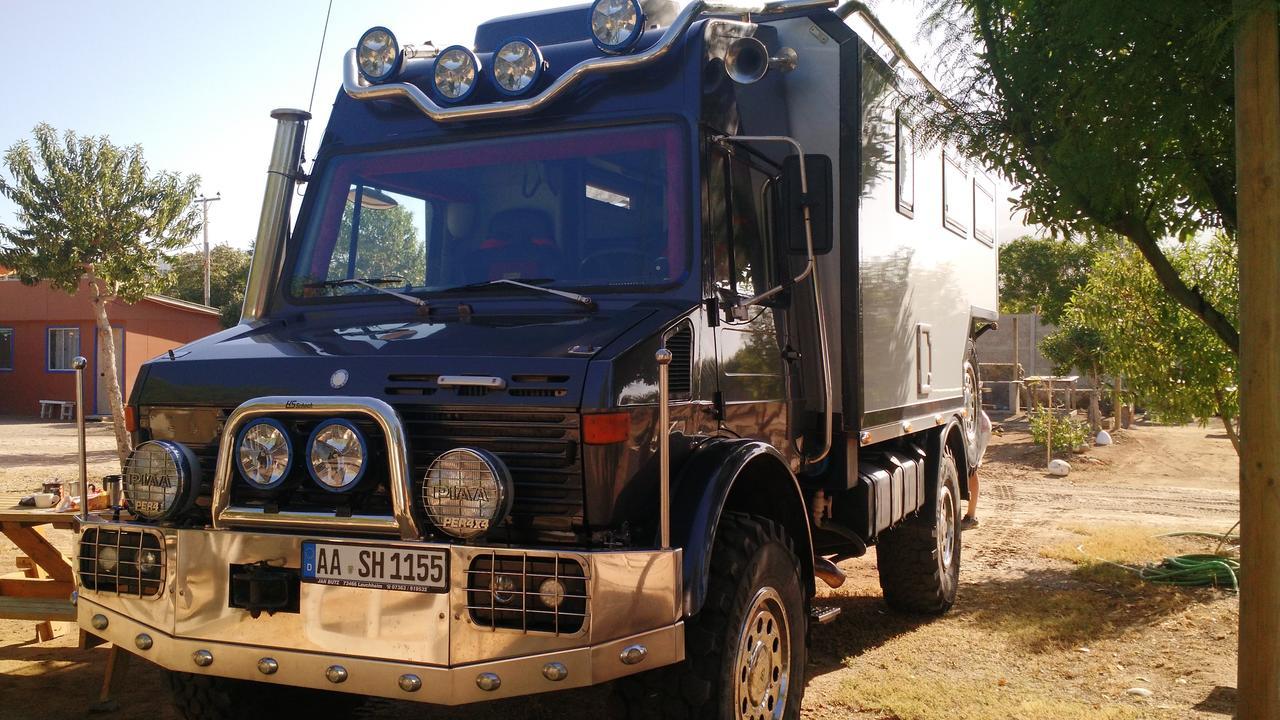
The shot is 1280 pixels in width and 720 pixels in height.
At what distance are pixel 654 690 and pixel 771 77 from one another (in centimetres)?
292

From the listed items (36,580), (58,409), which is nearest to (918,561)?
(36,580)

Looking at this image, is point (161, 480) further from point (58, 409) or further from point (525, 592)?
point (58, 409)

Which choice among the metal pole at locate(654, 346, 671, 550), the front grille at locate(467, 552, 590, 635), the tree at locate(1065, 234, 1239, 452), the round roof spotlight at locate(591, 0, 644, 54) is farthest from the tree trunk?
the metal pole at locate(654, 346, 671, 550)

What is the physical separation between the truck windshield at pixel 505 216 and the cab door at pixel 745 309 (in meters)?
0.23

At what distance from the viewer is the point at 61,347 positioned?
32906 millimetres

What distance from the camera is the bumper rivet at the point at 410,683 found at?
3342mm

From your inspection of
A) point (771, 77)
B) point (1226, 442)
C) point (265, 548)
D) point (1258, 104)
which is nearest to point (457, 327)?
point (265, 548)

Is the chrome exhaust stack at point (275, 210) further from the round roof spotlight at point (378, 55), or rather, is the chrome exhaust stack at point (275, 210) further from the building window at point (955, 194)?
the building window at point (955, 194)

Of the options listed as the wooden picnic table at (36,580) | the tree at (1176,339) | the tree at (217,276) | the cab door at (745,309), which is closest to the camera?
the cab door at (745,309)

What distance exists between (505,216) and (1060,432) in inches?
687

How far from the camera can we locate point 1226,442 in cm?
2223

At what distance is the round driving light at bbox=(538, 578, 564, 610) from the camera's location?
11.0ft

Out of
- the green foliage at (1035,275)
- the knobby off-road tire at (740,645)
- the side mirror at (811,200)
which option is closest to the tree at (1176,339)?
the side mirror at (811,200)

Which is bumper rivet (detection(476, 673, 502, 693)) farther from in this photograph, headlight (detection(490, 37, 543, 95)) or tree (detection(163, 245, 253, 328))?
tree (detection(163, 245, 253, 328))
